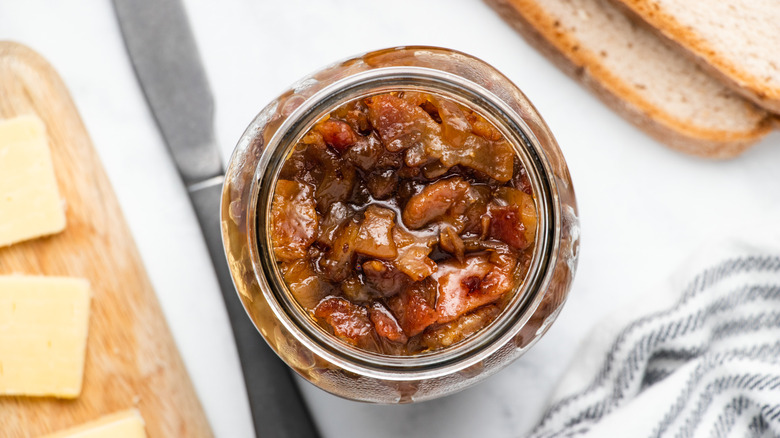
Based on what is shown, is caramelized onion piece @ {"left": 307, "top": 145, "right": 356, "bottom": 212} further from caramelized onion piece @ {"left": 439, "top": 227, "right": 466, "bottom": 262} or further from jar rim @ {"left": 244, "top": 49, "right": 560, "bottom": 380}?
caramelized onion piece @ {"left": 439, "top": 227, "right": 466, "bottom": 262}

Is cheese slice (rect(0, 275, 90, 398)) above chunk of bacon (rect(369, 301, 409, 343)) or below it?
below

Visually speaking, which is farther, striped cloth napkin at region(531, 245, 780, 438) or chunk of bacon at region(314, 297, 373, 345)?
striped cloth napkin at region(531, 245, 780, 438)

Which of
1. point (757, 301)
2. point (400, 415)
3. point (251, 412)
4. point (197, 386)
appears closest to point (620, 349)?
point (757, 301)

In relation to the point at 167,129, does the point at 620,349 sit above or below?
above

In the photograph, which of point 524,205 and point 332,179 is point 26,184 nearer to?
point 332,179

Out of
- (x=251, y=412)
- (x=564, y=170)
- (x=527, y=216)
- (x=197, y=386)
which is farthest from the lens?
(x=197, y=386)

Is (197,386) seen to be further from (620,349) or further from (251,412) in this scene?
(620,349)

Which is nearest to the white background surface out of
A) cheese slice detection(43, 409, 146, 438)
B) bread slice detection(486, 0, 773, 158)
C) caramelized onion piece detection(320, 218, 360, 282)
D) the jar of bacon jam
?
bread slice detection(486, 0, 773, 158)

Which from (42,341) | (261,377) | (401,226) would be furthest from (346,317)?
(42,341)
